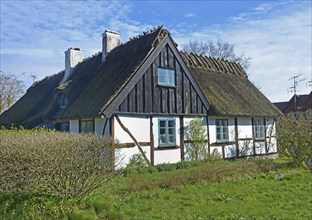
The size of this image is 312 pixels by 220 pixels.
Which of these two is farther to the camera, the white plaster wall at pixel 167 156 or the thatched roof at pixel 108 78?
the white plaster wall at pixel 167 156

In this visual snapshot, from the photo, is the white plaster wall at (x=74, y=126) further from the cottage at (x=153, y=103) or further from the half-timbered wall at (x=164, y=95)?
the half-timbered wall at (x=164, y=95)

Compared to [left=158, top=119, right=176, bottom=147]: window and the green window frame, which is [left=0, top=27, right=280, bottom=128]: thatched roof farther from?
[left=158, top=119, right=176, bottom=147]: window

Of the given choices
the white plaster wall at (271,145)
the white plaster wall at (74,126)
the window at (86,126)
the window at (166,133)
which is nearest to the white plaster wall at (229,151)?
the white plaster wall at (271,145)

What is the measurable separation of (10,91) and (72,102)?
23.7 m

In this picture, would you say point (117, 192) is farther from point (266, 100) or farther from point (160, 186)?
point (266, 100)

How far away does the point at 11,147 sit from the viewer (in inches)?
285

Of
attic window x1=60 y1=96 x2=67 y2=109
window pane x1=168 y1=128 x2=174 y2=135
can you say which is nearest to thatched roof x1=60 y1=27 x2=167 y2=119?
attic window x1=60 y1=96 x2=67 y2=109

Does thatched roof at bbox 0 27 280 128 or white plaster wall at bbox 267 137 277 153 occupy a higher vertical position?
thatched roof at bbox 0 27 280 128

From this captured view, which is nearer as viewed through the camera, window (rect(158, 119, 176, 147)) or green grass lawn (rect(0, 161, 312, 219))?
green grass lawn (rect(0, 161, 312, 219))

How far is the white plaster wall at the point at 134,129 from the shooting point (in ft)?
46.7

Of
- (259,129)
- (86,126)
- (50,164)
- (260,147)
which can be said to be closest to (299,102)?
(259,129)

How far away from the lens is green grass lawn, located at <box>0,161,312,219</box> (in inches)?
294

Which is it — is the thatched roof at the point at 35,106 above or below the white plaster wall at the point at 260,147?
above

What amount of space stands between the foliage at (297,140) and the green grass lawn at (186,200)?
10.0 ft
